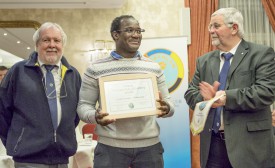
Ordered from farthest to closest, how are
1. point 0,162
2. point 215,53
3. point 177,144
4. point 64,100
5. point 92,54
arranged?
point 92,54, point 177,144, point 0,162, point 215,53, point 64,100

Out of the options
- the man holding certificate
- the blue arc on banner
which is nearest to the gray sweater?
the man holding certificate

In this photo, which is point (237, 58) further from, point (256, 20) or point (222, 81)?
point (256, 20)

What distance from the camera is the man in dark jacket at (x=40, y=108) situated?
2537 mm

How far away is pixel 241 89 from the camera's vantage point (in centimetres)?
268

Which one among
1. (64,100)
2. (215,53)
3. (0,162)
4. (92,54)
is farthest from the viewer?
(92,54)

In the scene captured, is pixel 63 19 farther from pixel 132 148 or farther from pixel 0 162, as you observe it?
pixel 132 148

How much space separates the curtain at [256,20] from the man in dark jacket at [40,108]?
212 inches

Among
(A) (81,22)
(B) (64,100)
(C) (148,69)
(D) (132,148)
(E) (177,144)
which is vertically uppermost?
(A) (81,22)

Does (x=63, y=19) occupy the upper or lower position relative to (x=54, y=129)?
upper

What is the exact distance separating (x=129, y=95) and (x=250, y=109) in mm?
866

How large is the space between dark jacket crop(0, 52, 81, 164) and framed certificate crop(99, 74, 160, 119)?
1.05 feet

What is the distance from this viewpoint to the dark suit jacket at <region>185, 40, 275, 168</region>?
8.64 feet

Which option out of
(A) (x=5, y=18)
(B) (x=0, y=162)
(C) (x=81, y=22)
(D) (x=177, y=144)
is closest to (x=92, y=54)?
(C) (x=81, y=22)

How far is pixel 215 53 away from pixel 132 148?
1079 mm
